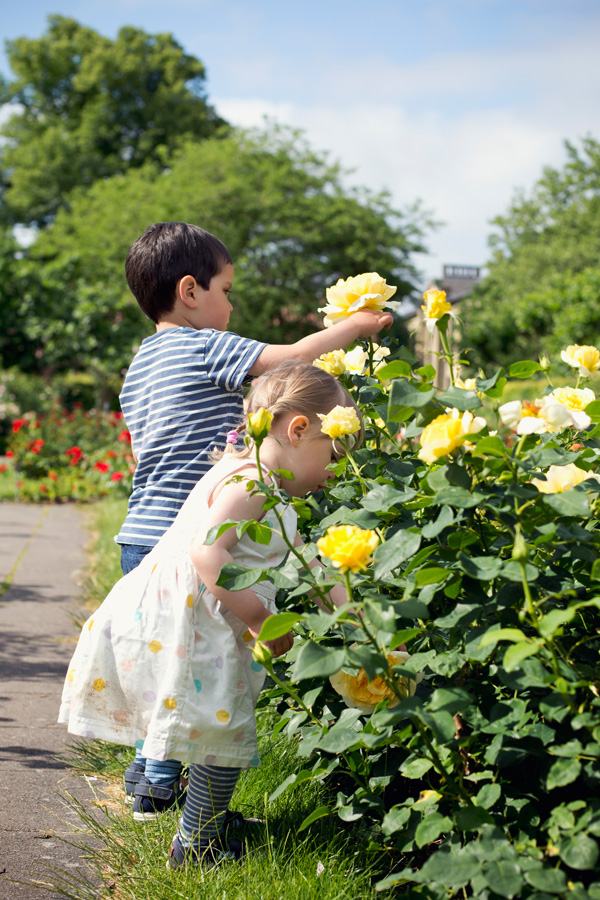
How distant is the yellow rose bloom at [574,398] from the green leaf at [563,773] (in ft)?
2.06

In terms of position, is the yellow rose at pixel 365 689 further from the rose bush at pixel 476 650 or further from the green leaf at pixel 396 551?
the green leaf at pixel 396 551

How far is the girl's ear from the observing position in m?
1.65

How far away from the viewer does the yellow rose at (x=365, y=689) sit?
1.38m

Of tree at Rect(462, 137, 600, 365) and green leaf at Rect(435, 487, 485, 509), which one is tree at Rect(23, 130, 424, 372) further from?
green leaf at Rect(435, 487, 485, 509)

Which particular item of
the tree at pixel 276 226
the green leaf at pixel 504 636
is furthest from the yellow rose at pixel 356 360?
the tree at pixel 276 226

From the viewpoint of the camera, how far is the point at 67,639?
11.5 feet

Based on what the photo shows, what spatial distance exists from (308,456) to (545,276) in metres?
31.9

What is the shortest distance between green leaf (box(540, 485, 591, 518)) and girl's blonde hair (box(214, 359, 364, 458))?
537 mm

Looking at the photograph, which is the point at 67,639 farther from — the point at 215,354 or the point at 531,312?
the point at 531,312

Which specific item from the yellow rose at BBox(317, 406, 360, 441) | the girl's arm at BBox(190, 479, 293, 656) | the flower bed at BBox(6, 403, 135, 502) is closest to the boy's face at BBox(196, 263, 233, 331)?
the girl's arm at BBox(190, 479, 293, 656)

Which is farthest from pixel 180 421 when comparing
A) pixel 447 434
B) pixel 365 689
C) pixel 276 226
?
pixel 276 226

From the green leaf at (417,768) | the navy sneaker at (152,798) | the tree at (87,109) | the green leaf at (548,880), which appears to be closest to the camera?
the green leaf at (548,880)

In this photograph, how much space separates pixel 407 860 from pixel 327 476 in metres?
0.79

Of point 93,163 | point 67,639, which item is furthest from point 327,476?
point 93,163
